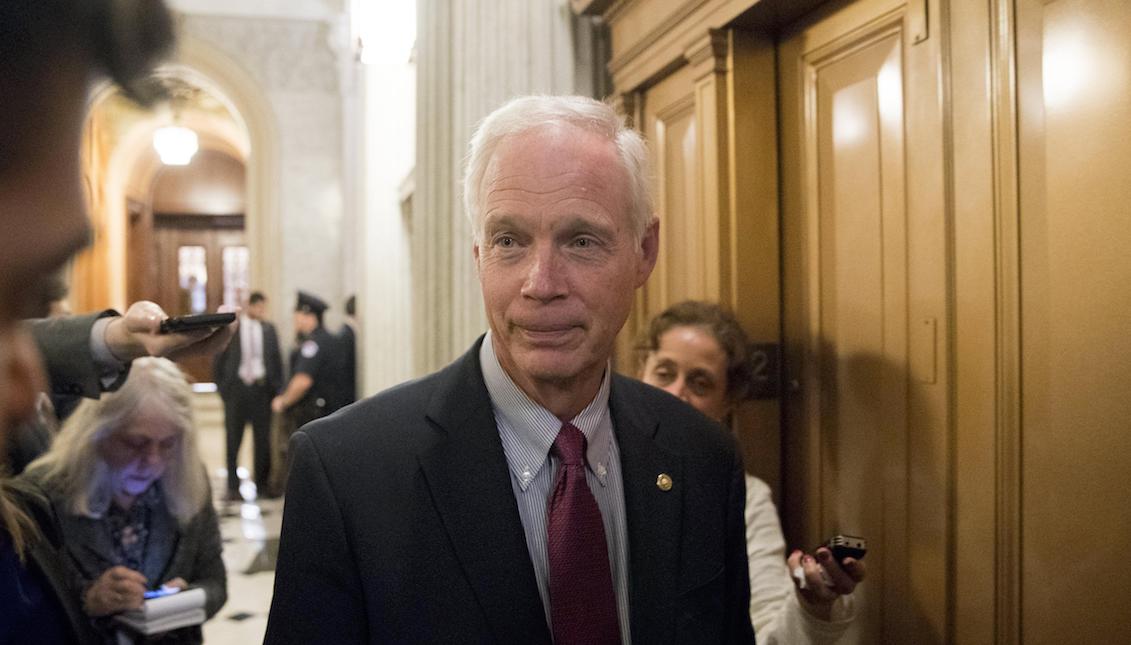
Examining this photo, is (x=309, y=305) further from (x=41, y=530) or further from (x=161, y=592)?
(x=41, y=530)

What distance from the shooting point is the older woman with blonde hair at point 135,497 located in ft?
7.44

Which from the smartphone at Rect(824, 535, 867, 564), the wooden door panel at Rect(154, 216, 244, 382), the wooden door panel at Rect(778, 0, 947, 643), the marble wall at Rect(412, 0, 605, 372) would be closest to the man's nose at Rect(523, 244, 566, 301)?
the smartphone at Rect(824, 535, 867, 564)

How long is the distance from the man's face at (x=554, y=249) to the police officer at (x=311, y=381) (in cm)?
706

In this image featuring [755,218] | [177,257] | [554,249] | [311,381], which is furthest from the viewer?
[177,257]

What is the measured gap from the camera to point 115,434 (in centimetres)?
245

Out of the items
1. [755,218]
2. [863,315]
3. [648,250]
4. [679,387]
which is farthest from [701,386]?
[648,250]

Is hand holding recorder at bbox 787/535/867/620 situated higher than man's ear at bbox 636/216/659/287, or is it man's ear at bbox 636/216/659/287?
man's ear at bbox 636/216/659/287

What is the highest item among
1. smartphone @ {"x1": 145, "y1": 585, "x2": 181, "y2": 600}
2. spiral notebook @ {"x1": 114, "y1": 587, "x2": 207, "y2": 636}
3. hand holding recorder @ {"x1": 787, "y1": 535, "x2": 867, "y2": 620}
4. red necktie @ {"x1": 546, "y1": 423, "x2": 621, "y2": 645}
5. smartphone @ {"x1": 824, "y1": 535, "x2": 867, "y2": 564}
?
red necktie @ {"x1": 546, "y1": 423, "x2": 621, "y2": 645}

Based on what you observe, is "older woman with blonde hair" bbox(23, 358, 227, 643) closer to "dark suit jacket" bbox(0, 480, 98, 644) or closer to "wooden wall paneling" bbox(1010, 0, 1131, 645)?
"dark suit jacket" bbox(0, 480, 98, 644)

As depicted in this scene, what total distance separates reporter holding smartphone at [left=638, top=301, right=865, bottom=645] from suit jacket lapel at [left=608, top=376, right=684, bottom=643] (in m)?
0.48

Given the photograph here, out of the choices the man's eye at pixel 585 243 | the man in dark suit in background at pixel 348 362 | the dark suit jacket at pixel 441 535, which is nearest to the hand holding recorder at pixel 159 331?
the dark suit jacket at pixel 441 535

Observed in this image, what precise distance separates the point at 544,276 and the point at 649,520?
17.1 inches

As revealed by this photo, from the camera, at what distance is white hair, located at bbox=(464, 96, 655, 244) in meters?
1.38

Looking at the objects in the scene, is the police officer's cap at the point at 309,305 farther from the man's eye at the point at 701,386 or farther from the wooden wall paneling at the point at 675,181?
the man's eye at the point at 701,386
